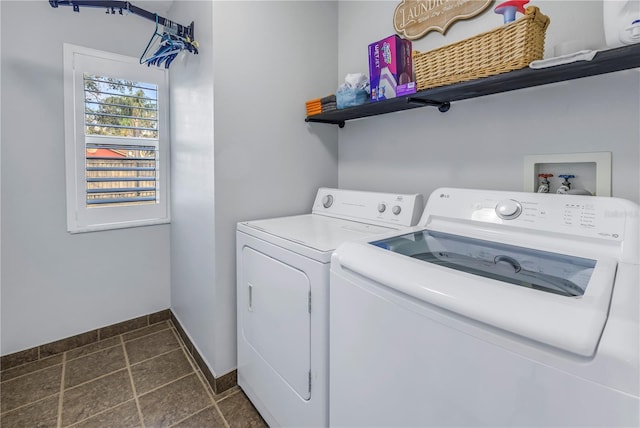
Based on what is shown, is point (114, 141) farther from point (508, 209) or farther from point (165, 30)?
point (508, 209)

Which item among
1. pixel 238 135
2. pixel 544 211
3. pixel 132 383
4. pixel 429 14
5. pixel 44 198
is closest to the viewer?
pixel 544 211

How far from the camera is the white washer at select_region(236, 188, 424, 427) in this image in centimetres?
113

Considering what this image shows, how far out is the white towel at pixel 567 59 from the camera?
89 centimetres

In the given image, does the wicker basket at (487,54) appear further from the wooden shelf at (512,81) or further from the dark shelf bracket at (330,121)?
the dark shelf bracket at (330,121)

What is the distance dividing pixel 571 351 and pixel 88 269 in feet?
8.56

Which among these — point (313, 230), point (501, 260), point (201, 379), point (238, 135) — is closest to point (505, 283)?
point (501, 260)

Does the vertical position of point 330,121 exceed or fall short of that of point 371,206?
it exceeds it

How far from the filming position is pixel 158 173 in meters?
2.33

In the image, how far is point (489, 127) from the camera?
1384 mm

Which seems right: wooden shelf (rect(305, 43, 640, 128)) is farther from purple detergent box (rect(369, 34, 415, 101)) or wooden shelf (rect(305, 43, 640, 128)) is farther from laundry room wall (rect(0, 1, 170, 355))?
laundry room wall (rect(0, 1, 170, 355))

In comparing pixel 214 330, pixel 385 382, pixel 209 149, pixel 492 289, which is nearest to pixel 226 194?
pixel 209 149

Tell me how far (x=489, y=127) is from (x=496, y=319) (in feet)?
3.58

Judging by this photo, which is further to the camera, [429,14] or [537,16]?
[429,14]

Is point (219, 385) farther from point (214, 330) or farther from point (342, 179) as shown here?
point (342, 179)
